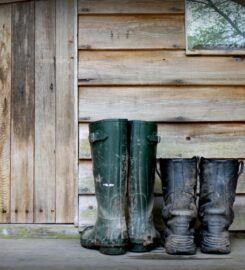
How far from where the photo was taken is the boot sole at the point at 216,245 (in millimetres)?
1717

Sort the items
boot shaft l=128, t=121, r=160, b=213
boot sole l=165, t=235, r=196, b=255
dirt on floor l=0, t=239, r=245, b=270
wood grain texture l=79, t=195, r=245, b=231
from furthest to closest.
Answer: wood grain texture l=79, t=195, r=245, b=231 → boot shaft l=128, t=121, r=160, b=213 → boot sole l=165, t=235, r=196, b=255 → dirt on floor l=0, t=239, r=245, b=270

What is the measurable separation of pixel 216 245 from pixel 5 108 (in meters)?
1.19

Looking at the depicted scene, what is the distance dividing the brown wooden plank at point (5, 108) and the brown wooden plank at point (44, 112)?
136 mm

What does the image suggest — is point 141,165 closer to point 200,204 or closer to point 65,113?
point 200,204

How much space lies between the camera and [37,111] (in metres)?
2.18

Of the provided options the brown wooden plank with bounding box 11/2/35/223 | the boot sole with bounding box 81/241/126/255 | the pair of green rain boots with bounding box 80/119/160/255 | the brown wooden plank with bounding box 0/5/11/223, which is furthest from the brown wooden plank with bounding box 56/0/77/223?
the boot sole with bounding box 81/241/126/255

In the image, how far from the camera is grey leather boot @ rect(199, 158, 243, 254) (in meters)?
1.73

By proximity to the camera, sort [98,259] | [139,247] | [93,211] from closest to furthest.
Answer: [98,259], [139,247], [93,211]

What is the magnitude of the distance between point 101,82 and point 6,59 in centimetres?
49

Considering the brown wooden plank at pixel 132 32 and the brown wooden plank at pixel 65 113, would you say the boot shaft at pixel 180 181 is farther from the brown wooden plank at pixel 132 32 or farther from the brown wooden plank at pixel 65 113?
the brown wooden plank at pixel 132 32

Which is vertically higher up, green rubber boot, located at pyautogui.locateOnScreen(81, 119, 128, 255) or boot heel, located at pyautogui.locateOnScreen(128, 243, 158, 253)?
green rubber boot, located at pyautogui.locateOnScreen(81, 119, 128, 255)

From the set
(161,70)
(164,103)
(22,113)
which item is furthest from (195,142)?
(22,113)

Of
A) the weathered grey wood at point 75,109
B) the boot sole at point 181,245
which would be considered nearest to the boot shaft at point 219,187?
the boot sole at point 181,245

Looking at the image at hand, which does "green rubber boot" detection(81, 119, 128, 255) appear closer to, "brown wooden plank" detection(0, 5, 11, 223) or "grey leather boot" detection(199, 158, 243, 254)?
"grey leather boot" detection(199, 158, 243, 254)
